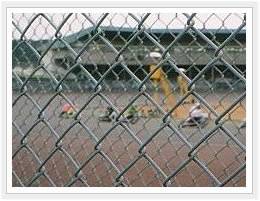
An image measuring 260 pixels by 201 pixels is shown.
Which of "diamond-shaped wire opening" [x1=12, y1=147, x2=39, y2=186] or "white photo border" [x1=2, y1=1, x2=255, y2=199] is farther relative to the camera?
"diamond-shaped wire opening" [x1=12, y1=147, x2=39, y2=186]

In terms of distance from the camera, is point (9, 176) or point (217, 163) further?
point (217, 163)

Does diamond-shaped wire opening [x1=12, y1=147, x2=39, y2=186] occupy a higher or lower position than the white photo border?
lower

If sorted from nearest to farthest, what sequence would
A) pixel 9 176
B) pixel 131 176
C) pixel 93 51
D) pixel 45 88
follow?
pixel 9 176 → pixel 93 51 → pixel 45 88 → pixel 131 176

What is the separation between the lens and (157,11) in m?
1.33
